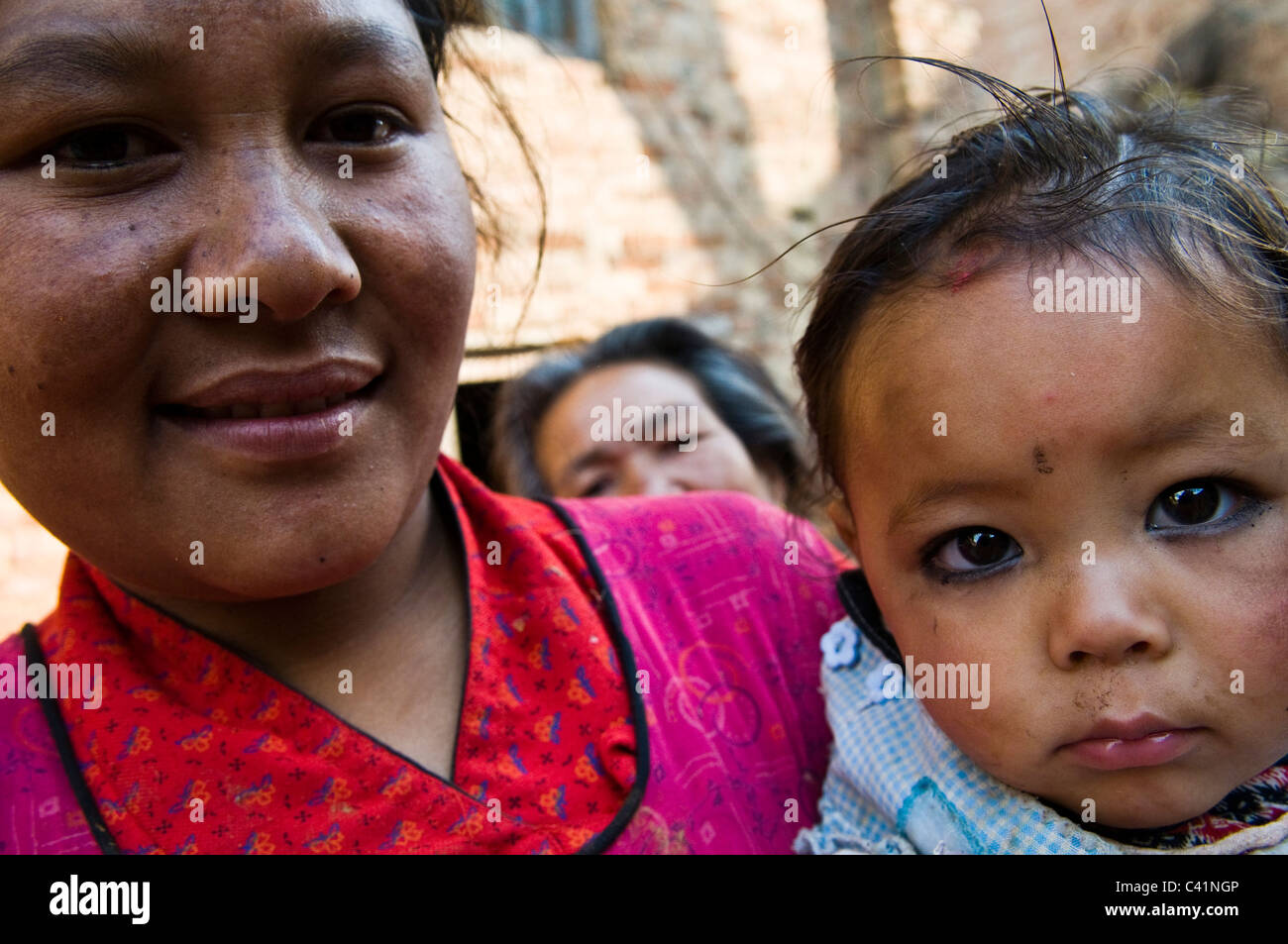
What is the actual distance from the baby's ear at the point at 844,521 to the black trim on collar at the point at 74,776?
41.7 inches

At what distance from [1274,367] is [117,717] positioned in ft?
4.61

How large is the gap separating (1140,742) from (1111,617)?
17cm

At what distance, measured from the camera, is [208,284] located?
3.50ft

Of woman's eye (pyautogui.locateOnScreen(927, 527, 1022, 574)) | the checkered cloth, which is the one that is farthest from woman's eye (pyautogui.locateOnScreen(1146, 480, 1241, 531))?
the checkered cloth

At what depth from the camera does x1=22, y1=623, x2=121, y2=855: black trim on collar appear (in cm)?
112

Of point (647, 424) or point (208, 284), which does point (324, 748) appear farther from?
point (647, 424)

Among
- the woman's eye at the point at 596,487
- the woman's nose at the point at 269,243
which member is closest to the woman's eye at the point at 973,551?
the woman's nose at the point at 269,243

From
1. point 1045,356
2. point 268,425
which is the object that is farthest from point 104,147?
point 1045,356

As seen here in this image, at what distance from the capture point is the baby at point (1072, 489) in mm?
1124

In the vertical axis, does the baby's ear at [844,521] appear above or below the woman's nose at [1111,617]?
above

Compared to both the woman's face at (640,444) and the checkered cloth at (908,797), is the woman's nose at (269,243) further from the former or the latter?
the woman's face at (640,444)

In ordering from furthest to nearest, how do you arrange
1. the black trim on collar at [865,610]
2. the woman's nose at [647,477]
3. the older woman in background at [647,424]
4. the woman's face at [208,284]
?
1. the older woman in background at [647,424]
2. the woman's nose at [647,477]
3. the black trim on collar at [865,610]
4. the woman's face at [208,284]
